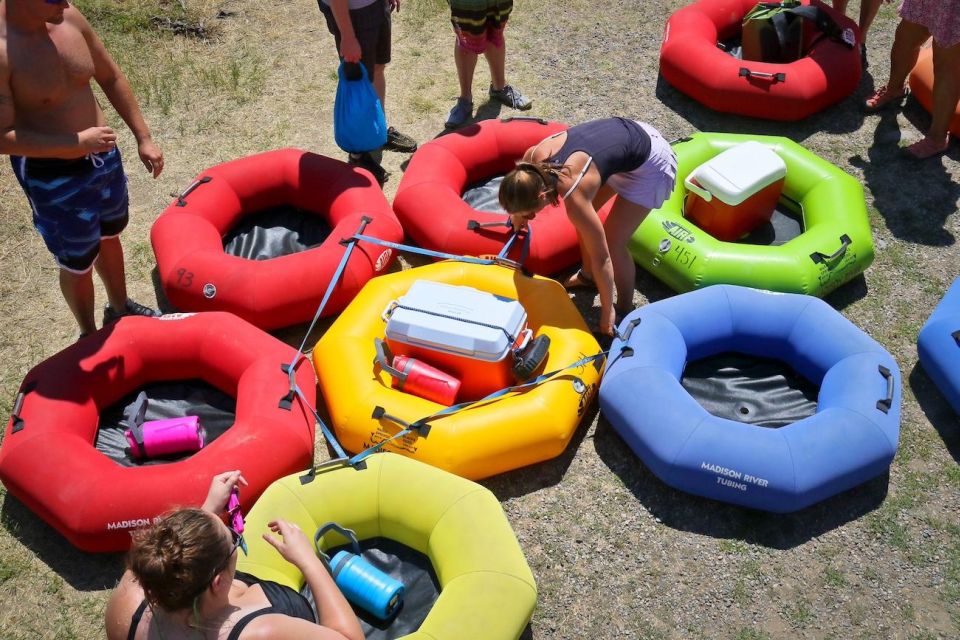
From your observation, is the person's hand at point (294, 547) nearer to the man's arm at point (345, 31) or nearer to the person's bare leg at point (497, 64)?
the man's arm at point (345, 31)

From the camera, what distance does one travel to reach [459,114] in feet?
20.4

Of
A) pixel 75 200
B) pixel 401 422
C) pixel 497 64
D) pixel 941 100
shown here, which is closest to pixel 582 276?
pixel 401 422

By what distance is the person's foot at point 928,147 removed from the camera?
5.77m

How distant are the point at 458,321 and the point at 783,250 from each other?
6.45 ft

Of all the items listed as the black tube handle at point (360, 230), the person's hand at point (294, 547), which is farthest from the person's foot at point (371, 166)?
the person's hand at point (294, 547)

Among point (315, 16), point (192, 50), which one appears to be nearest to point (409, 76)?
point (315, 16)

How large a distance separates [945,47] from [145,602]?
554 cm

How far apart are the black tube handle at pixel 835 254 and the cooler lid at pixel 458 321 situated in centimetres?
174

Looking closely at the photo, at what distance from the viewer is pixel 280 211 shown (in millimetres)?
5406

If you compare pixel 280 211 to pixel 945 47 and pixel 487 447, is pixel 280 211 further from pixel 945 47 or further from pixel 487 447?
pixel 945 47

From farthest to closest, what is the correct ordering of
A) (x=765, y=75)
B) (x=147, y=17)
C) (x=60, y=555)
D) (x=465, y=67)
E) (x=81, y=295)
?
(x=147, y=17), (x=465, y=67), (x=765, y=75), (x=81, y=295), (x=60, y=555)

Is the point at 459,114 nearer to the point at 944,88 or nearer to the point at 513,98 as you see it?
the point at 513,98

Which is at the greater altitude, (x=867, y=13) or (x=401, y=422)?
(x=867, y=13)

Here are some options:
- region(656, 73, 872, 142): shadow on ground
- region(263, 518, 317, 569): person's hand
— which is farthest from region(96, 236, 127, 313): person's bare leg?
region(656, 73, 872, 142): shadow on ground
